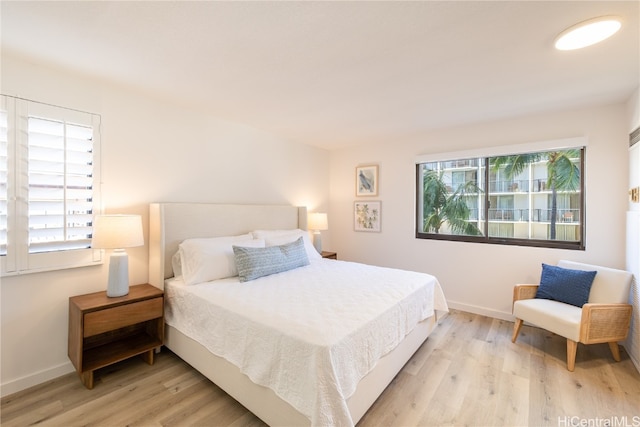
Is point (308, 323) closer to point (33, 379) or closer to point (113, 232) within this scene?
point (113, 232)

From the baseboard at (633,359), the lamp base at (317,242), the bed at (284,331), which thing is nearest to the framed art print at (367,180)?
the lamp base at (317,242)

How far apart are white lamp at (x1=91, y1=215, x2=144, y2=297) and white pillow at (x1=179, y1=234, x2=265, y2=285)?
41 cm

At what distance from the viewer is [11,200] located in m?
1.98

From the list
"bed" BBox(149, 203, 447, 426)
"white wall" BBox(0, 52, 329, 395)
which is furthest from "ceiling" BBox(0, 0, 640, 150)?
"bed" BBox(149, 203, 447, 426)

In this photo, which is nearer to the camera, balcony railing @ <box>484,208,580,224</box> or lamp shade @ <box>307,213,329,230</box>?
balcony railing @ <box>484,208,580,224</box>

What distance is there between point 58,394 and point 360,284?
2.38 metres

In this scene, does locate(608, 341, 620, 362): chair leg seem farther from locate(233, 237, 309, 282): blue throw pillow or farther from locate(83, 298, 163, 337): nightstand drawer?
locate(83, 298, 163, 337): nightstand drawer

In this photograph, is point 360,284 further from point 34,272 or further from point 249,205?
point 34,272

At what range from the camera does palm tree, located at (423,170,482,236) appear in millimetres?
3713

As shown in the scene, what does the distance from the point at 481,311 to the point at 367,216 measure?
6.36 feet

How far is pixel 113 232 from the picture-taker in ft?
6.98

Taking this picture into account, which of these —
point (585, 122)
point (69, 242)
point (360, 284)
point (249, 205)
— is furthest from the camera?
point (249, 205)

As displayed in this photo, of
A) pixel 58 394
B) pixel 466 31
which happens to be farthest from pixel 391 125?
pixel 58 394

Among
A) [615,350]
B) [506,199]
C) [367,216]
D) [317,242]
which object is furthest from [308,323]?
[506,199]
